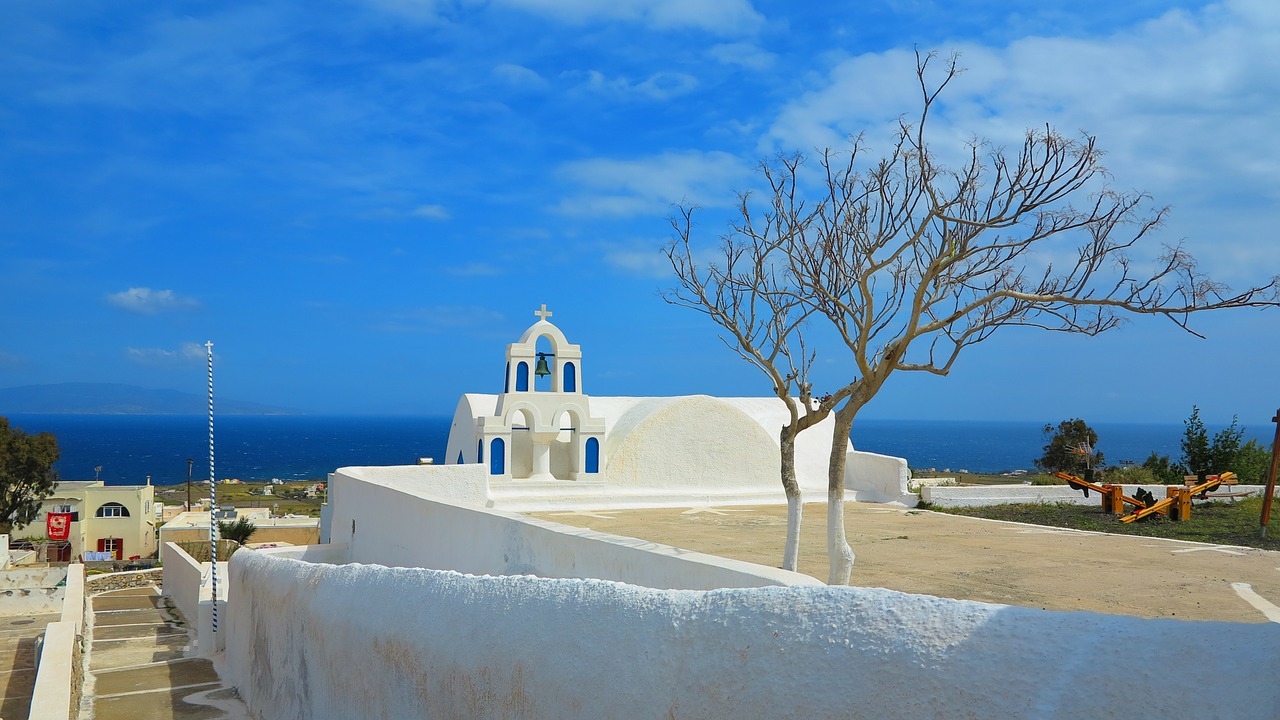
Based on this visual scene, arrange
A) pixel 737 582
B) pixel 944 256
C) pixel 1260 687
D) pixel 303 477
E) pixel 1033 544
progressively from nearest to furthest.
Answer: pixel 1260 687 < pixel 737 582 < pixel 944 256 < pixel 1033 544 < pixel 303 477

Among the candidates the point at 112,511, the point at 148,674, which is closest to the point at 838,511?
the point at 148,674

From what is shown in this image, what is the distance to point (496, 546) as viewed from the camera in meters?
9.75

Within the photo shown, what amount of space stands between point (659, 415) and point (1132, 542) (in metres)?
9.35

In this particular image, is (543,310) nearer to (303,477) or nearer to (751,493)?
(751,493)

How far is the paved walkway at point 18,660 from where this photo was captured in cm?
1266

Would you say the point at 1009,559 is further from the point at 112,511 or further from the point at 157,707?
the point at 112,511

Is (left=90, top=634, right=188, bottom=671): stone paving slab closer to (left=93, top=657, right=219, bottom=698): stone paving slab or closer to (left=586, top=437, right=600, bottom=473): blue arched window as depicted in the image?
(left=93, top=657, right=219, bottom=698): stone paving slab

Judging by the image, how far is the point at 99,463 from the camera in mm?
138875

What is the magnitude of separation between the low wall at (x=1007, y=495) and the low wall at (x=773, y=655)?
47.5ft

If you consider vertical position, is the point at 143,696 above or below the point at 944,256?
below

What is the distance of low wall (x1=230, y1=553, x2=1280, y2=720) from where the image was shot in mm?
2486

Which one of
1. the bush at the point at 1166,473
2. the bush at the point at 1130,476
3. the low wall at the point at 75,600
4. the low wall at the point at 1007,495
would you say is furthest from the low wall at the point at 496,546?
the bush at the point at 1130,476

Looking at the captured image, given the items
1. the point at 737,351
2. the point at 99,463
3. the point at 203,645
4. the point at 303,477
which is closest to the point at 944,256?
the point at 737,351

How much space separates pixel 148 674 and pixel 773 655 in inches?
479
